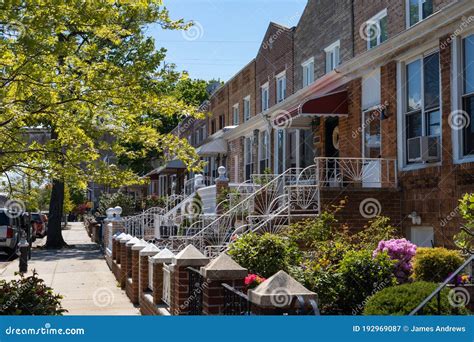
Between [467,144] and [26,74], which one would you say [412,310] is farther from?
[467,144]

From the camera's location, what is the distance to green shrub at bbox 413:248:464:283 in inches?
324

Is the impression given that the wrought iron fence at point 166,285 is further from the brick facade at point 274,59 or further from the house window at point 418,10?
the brick facade at point 274,59

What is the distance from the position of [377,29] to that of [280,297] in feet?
43.1

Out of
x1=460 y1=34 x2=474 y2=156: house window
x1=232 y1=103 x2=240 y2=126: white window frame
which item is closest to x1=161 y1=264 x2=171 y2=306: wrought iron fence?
x1=460 y1=34 x2=474 y2=156: house window

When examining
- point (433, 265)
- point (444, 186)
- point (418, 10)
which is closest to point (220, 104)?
point (418, 10)

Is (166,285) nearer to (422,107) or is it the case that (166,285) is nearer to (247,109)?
(422,107)

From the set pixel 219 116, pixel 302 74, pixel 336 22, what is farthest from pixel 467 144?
pixel 219 116

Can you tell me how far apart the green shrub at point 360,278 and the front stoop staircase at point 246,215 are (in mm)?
4224

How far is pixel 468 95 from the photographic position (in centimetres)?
1113

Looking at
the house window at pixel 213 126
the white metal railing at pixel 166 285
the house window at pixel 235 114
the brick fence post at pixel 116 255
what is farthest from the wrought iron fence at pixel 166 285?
the house window at pixel 213 126

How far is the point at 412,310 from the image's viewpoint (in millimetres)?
6113

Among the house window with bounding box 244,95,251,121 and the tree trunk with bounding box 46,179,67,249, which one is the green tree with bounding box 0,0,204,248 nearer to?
the house window with bounding box 244,95,251,121

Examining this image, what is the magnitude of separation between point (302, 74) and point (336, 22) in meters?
3.55

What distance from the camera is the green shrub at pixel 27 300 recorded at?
674 cm
